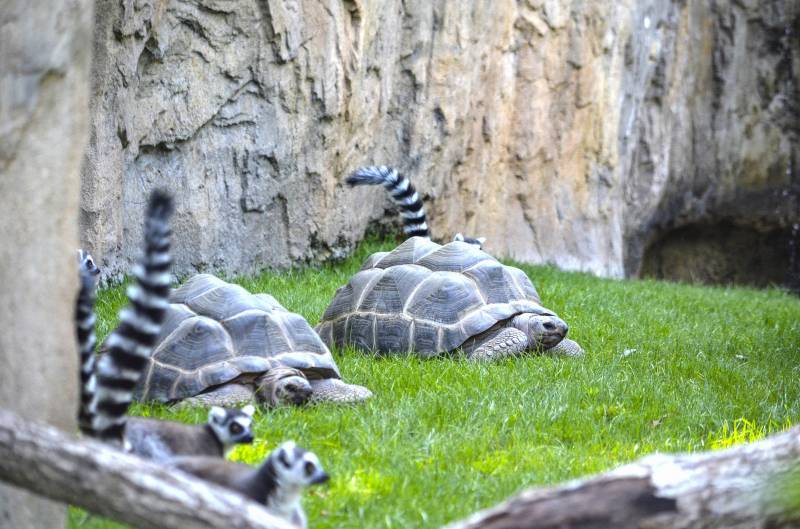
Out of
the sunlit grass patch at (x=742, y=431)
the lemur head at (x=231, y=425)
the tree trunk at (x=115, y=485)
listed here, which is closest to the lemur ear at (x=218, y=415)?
the lemur head at (x=231, y=425)

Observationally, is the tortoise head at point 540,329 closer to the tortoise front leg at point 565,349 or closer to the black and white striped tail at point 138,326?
the tortoise front leg at point 565,349

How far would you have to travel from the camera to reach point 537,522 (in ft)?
10.1

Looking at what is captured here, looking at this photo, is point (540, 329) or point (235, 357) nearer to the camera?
point (235, 357)

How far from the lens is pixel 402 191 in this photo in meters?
9.77

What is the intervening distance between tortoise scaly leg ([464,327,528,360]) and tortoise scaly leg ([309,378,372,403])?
4.61ft

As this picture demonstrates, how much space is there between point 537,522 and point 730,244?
1738 centimetres

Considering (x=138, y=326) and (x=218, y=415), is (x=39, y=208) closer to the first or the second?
(x=138, y=326)

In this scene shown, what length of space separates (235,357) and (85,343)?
1.62 m

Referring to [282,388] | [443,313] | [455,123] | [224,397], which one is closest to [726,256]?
[455,123]

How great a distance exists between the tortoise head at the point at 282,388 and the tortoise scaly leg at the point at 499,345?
1781 mm

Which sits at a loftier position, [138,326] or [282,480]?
[138,326]

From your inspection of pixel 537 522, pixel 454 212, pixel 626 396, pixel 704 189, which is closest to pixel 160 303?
pixel 537 522

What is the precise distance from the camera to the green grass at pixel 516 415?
174 inches

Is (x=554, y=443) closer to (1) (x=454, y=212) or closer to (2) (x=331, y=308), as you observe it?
(2) (x=331, y=308)
